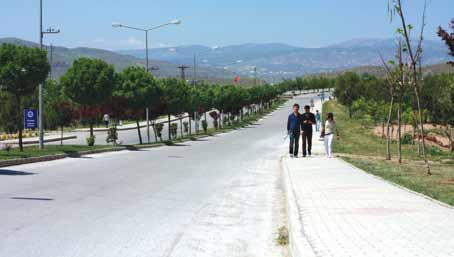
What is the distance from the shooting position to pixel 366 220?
987 cm

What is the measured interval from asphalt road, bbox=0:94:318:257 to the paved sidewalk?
1.93ft

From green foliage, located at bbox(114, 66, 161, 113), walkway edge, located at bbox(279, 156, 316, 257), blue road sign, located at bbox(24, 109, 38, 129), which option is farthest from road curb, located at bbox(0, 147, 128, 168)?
walkway edge, located at bbox(279, 156, 316, 257)

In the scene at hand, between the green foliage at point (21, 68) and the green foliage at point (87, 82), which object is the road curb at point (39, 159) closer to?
the green foliage at point (21, 68)

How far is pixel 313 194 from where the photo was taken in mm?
13680

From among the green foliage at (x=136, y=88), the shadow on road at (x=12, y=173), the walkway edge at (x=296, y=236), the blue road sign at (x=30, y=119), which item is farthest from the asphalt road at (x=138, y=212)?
the green foliage at (x=136, y=88)

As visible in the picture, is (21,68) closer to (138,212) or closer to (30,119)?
(30,119)

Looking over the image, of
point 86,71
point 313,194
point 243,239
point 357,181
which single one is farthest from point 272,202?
point 86,71

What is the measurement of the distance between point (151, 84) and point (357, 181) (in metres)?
28.6

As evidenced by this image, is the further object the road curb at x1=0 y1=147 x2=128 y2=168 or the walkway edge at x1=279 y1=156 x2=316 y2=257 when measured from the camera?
the road curb at x1=0 y1=147 x2=128 y2=168

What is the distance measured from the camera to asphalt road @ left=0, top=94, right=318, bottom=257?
897 cm

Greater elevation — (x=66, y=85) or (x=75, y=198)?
(x=66, y=85)

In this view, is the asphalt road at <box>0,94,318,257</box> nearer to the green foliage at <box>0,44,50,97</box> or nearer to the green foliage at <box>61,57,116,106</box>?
the green foliage at <box>0,44,50,97</box>

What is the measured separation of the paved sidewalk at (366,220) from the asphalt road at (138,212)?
59 centimetres

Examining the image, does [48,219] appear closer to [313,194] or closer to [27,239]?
[27,239]
